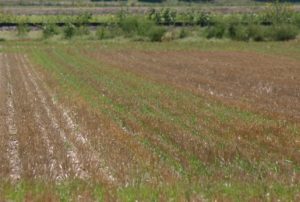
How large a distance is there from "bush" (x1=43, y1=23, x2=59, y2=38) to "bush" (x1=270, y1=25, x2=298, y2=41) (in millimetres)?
29586

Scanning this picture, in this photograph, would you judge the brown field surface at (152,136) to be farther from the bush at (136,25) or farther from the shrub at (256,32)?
the bush at (136,25)

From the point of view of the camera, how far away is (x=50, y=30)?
83.0m

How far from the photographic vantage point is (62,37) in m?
82.2

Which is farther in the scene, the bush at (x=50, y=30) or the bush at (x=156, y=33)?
the bush at (x=50, y=30)

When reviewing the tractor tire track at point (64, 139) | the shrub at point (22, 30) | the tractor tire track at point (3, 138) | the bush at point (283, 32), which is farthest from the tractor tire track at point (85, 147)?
Answer: the shrub at point (22, 30)

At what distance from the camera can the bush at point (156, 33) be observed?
77312mm

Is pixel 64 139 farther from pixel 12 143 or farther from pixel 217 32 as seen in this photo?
pixel 217 32

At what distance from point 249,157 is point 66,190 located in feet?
14.5

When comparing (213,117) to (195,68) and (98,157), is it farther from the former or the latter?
(195,68)

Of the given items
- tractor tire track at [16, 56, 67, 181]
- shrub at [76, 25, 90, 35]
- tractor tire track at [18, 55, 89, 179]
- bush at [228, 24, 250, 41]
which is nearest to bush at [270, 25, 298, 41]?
bush at [228, 24, 250, 41]

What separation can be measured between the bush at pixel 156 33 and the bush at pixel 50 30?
1415 centimetres

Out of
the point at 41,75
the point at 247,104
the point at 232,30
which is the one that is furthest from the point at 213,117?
the point at 232,30

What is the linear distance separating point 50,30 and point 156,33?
15.7m

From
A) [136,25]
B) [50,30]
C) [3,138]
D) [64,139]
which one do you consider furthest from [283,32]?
[3,138]
